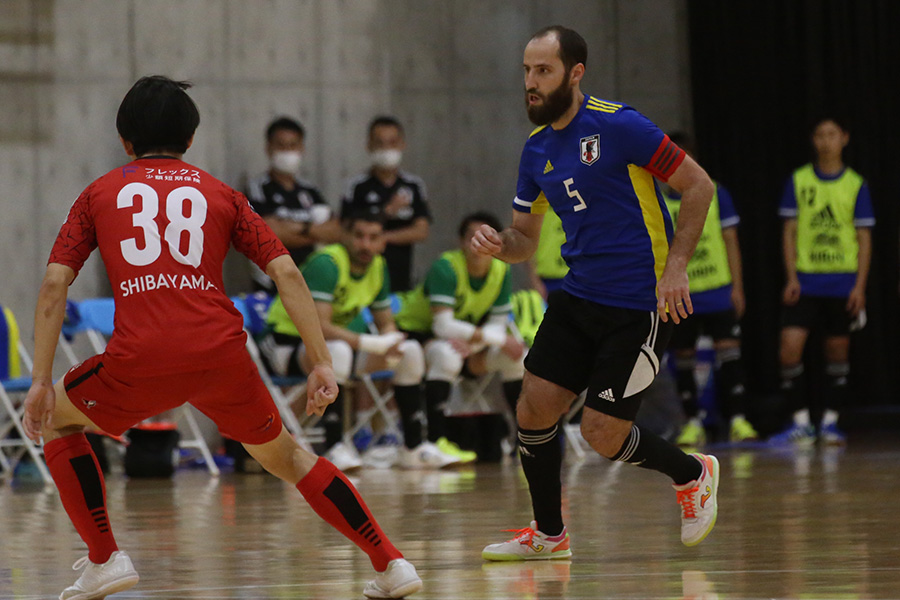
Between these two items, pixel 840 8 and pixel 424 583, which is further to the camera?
pixel 840 8

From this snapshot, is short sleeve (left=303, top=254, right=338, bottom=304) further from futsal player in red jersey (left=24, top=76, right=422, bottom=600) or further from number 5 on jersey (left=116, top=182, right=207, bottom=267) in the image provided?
number 5 on jersey (left=116, top=182, right=207, bottom=267)

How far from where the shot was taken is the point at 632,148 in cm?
400

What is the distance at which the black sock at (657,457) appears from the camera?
414 cm

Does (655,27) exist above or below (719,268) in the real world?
above

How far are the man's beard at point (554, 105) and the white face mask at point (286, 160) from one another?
5.36 meters

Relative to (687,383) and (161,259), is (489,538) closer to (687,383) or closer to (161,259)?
(161,259)

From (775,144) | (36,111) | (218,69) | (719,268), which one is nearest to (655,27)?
(775,144)

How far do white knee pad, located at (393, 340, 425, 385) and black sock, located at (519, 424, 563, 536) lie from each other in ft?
13.4

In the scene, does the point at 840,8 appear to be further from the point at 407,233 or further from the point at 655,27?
the point at 407,233

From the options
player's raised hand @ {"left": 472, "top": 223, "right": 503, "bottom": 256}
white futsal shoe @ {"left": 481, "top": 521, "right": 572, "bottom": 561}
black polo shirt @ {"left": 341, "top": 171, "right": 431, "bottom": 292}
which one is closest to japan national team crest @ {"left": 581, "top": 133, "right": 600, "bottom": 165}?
player's raised hand @ {"left": 472, "top": 223, "right": 503, "bottom": 256}

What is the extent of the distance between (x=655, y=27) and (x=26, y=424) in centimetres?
918

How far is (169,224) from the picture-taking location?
3.26 metres

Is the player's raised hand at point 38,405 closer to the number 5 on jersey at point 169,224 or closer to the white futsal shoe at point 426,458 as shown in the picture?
the number 5 on jersey at point 169,224

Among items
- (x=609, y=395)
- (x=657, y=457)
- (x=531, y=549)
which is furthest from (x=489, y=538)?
(x=609, y=395)
